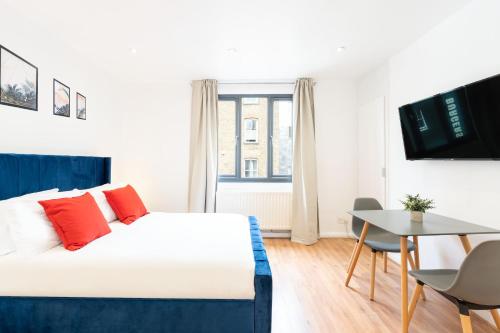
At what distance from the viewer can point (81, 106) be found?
3.18 m

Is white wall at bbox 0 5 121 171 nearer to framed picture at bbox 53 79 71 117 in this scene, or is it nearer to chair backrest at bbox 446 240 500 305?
framed picture at bbox 53 79 71 117

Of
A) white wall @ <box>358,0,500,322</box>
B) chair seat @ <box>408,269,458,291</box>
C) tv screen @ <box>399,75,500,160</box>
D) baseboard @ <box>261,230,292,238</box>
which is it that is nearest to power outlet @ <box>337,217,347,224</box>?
baseboard @ <box>261,230,292,238</box>

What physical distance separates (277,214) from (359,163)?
5.01 ft

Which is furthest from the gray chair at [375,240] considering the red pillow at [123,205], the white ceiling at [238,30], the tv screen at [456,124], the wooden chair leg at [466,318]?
the red pillow at [123,205]

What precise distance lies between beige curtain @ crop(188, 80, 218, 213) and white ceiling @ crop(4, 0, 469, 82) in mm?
447

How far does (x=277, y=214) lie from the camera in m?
4.14

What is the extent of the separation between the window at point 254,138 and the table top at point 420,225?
2131 millimetres

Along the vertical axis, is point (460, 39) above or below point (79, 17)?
below

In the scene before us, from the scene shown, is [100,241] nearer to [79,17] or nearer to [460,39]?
[79,17]

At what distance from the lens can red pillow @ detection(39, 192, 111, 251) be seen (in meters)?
1.82

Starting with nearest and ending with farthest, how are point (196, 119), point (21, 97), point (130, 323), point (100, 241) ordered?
1. point (130, 323)
2. point (100, 241)
3. point (21, 97)
4. point (196, 119)

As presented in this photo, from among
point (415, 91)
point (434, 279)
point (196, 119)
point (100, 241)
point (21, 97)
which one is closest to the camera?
point (434, 279)

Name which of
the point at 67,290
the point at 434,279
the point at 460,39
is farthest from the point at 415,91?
the point at 67,290

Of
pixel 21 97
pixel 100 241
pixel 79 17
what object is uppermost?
pixel 79 17
